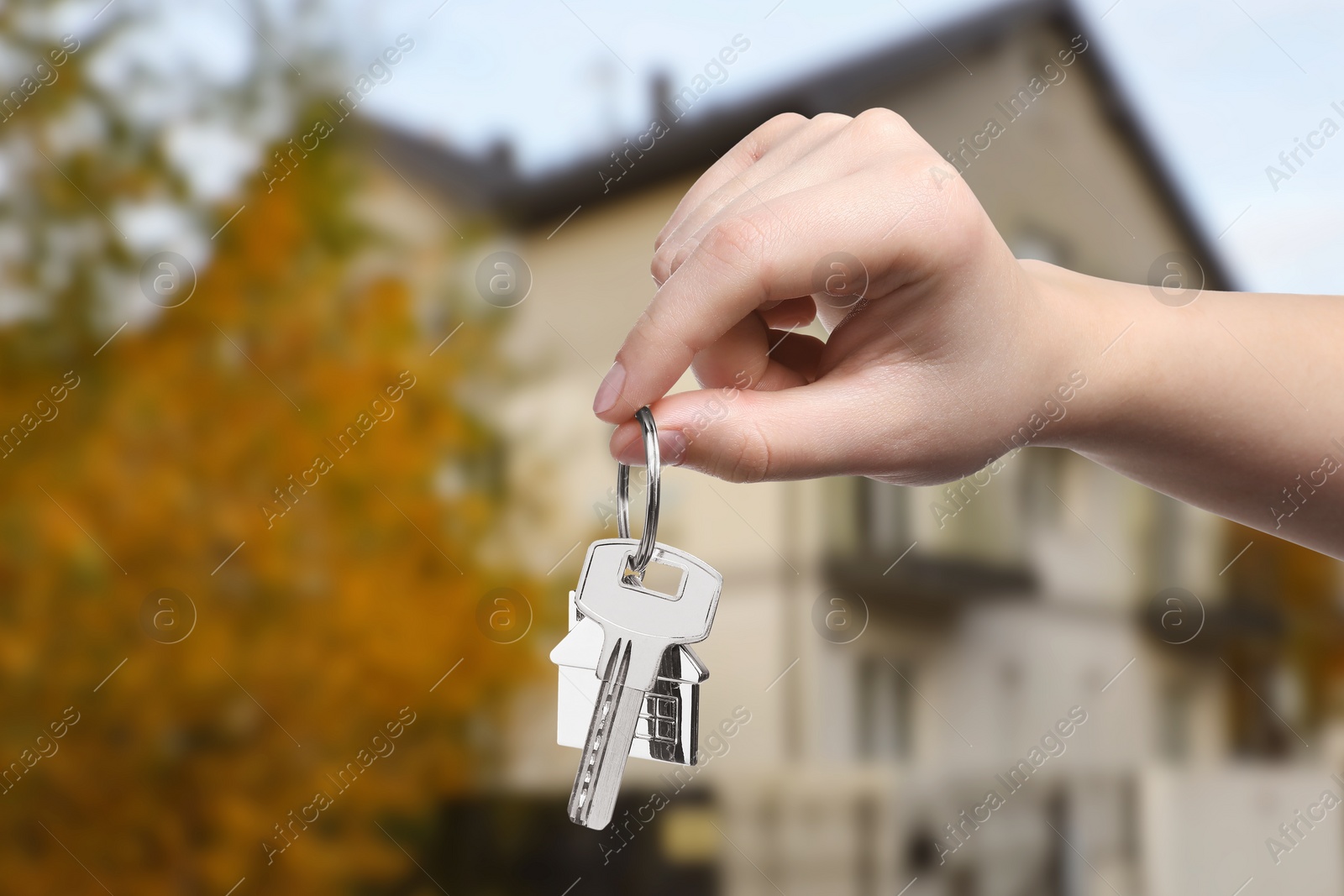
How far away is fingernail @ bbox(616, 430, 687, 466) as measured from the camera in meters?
0.40

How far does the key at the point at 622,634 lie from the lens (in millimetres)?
414

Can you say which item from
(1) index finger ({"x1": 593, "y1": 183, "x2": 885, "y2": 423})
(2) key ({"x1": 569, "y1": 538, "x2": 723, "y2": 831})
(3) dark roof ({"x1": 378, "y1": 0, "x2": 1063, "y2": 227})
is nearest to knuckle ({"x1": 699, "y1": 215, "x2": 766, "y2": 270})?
(1) index finger ({"x1": 593, "y1": 183, "x2": 885, "y2": 423})

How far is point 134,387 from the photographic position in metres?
1.25

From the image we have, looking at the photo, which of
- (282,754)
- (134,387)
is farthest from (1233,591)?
(134,387)

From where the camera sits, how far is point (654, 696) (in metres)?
0.43

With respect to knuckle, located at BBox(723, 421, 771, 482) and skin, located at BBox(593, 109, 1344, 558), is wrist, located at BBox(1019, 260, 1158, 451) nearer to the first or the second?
skin, located at BBox(593, 109, 1344, 558)

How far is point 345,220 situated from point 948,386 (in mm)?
1099

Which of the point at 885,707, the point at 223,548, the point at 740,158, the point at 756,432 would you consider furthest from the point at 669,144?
the point at 756,432

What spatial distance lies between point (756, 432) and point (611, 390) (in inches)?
2.3

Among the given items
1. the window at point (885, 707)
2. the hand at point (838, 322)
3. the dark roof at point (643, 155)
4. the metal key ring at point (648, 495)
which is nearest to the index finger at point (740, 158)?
the hand at point (838, 322)

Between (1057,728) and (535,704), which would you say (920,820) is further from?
(535,704)

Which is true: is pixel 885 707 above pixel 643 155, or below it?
below

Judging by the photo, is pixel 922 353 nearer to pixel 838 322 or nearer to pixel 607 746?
pixel 838 322

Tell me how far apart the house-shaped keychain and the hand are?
8 cm
